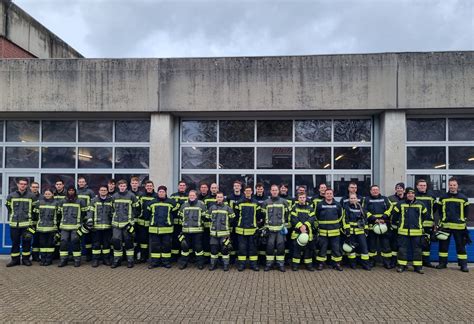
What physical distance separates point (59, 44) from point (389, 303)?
48.0 ft

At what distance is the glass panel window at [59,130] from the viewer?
10469mm

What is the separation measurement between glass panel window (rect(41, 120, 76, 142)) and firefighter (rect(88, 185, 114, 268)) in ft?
9.37

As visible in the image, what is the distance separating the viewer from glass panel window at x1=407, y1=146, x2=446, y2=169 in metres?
9.59

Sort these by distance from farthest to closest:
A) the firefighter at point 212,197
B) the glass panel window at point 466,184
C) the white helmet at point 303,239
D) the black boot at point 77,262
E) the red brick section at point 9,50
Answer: the red brick section at point 9,50 → the glass panel window at point 466,184 → the firefighter at point 212,197 → the black boot at point 77,262 → the white helmet at point 303,239

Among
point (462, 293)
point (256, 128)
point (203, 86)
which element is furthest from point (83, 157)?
point (462, 293)

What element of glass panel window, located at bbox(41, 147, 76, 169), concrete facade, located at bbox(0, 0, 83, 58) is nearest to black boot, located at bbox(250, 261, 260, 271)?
glass panel window, located at bbox(41, 147, 76, 169)

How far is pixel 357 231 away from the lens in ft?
26.8

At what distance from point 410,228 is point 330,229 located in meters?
1.64

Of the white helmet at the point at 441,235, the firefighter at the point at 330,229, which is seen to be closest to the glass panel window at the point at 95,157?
the firefighter at the point at 330,229

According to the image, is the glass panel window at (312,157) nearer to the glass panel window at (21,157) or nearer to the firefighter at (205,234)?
the firefighter at (205,234)

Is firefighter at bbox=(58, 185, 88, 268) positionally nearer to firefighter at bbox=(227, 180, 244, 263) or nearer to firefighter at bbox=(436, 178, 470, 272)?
firefighter at bbox=(227, 180, 244, 263)

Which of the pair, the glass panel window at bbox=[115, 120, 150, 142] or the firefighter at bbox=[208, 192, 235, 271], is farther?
the glass panel window at bbox=[115, 120, 150, 142]

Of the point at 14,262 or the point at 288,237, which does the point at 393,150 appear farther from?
the point at 14,262

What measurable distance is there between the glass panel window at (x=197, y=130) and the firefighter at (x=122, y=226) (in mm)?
2522
